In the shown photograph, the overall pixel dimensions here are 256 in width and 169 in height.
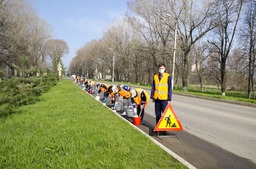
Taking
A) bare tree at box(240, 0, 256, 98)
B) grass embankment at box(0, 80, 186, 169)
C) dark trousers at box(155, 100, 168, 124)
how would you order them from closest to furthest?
1. grass embankment at box(0, 80, 186, 169)
2. dark trousers at box(155, 100, 168, 124)
3. bare tree at box(240, 0, 256, 98)

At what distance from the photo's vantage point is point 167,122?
594 cm

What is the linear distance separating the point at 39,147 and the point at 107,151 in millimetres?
1460

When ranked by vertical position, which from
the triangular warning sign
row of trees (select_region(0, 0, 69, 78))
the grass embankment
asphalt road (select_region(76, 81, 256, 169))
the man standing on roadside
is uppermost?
row of trees (select_region(0, 0, 69, 78))

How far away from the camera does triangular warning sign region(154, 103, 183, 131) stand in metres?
5.86

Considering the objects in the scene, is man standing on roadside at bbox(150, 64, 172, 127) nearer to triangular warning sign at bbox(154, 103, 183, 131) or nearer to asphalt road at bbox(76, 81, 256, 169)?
triangular warning sign at bbox(154, 103, 183, 131)

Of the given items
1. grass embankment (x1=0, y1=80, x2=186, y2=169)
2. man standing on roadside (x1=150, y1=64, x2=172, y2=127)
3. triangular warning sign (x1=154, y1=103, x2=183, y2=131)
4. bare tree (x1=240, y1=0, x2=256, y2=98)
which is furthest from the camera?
bare tree (x1=240, y1=0, x2=256, y2=98)

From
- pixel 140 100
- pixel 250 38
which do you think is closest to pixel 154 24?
pixel 250 38

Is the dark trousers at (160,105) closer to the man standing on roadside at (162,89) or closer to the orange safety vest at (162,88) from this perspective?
the man standing on roadside at (162,89)

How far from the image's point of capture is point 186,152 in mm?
4852

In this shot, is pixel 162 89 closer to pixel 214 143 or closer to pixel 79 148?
pixel 214 143

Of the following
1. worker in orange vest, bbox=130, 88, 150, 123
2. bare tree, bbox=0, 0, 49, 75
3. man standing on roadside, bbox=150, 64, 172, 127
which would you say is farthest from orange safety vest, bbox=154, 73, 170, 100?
bare tree, bbox=0, 0, 49, 75

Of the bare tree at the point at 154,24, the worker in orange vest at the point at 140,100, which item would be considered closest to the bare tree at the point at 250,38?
the bare tree at the point at 154,24

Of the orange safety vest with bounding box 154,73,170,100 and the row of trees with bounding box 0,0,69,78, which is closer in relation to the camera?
the orange safety vest with bounding box 154,73,170,100

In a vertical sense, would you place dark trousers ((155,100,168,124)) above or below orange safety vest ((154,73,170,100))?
below
